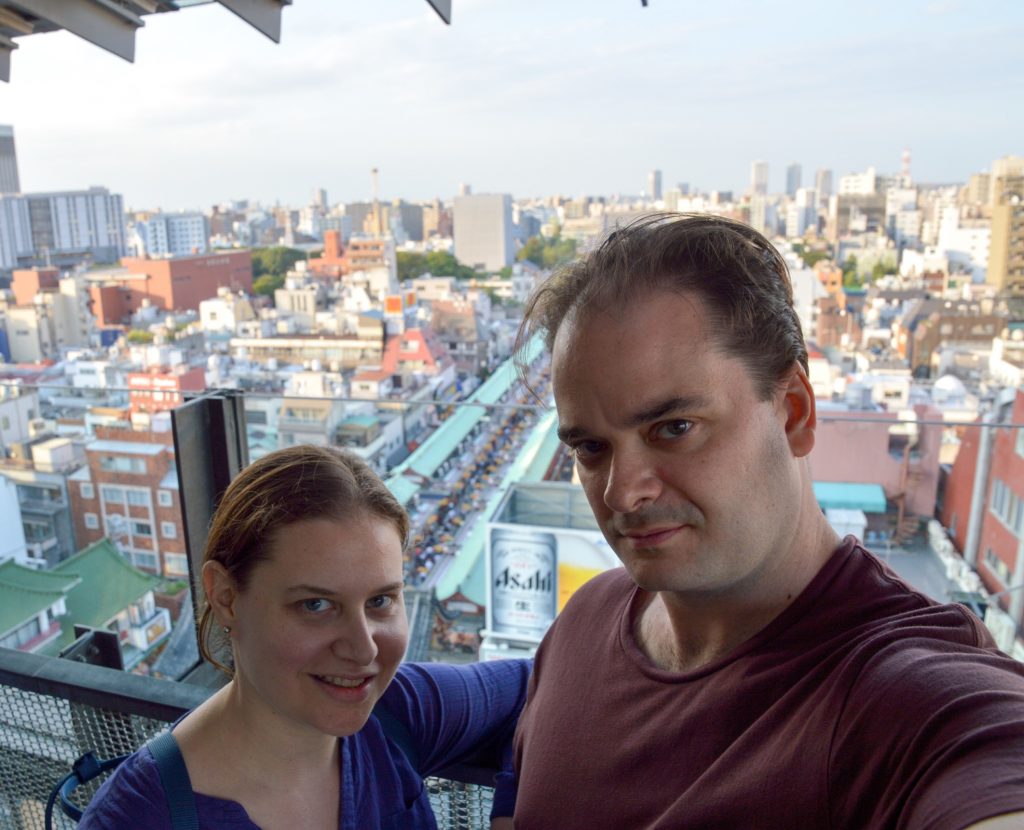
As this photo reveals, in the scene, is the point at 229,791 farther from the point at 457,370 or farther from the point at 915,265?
the point at 915,265

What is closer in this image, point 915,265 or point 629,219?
point 629,219

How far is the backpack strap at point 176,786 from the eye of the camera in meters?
0.61

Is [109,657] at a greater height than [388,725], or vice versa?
[388,725]

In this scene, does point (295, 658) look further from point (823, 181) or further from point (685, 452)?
point (823, 181)

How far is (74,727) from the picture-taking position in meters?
0.99

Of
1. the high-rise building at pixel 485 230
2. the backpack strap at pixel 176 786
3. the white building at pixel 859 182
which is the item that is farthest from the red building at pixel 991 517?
the white building at pixel 859 182

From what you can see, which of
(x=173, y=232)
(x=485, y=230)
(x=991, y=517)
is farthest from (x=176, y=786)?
(x=173, y=232)

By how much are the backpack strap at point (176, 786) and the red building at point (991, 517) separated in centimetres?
289

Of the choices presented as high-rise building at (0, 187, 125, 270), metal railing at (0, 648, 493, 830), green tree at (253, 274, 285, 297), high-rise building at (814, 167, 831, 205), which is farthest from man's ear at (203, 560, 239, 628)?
high-rise building at (814, 167, 831, 205)

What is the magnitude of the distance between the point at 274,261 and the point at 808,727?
39886 millimetres

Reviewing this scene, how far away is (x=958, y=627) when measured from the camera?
0.49 metres

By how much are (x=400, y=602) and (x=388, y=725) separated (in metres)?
0.14

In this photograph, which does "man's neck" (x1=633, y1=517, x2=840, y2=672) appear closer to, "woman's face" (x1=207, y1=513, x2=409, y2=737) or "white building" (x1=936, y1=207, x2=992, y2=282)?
"woman's face" (x1=207, y1=513, x2=409, y2=737)

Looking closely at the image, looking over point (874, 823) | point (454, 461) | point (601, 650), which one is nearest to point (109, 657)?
point (601, 650)
